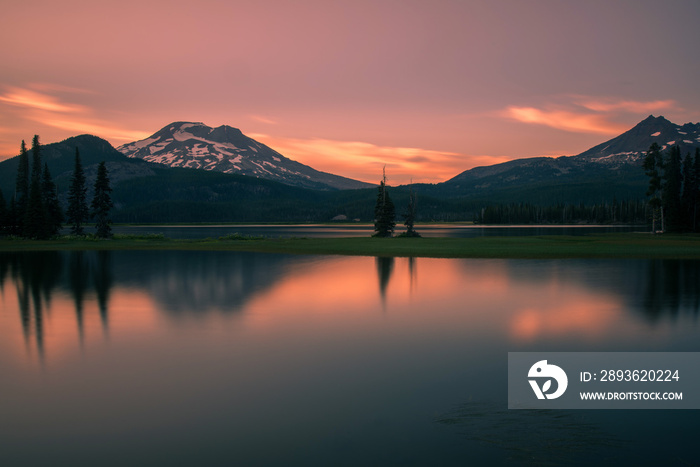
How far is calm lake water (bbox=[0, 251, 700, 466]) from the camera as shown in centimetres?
847

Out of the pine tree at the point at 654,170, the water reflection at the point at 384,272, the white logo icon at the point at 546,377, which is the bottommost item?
the water reflection at the point at 384,272

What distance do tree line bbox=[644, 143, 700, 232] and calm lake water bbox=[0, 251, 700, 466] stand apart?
7787 centimetres

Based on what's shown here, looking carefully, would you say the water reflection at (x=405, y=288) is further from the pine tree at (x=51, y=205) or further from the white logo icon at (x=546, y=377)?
the pine tree at (x=51, y=205)

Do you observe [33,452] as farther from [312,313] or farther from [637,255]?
[637,255]

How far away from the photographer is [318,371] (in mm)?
12891

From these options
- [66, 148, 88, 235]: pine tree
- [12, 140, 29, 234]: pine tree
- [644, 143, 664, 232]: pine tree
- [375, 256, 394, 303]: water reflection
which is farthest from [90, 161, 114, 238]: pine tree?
[644, 143, 664, 232]: pine tree

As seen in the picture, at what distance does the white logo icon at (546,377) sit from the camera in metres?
11.0

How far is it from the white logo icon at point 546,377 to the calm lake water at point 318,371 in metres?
0.78

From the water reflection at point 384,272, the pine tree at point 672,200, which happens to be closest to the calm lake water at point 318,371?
the water reflection at point 384,272

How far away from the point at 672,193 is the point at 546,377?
10748cm

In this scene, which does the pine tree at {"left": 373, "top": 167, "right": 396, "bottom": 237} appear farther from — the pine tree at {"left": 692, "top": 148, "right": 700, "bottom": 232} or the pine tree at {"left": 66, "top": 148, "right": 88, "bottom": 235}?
the pine tree at {"left": 692, "top": 148, "right": 700, "bottom": 232}

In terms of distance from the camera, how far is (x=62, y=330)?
18016 mm

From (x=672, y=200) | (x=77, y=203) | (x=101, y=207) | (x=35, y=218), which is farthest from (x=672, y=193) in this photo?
(x=35, y=218)

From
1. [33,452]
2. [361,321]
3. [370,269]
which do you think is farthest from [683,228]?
[33,452]
